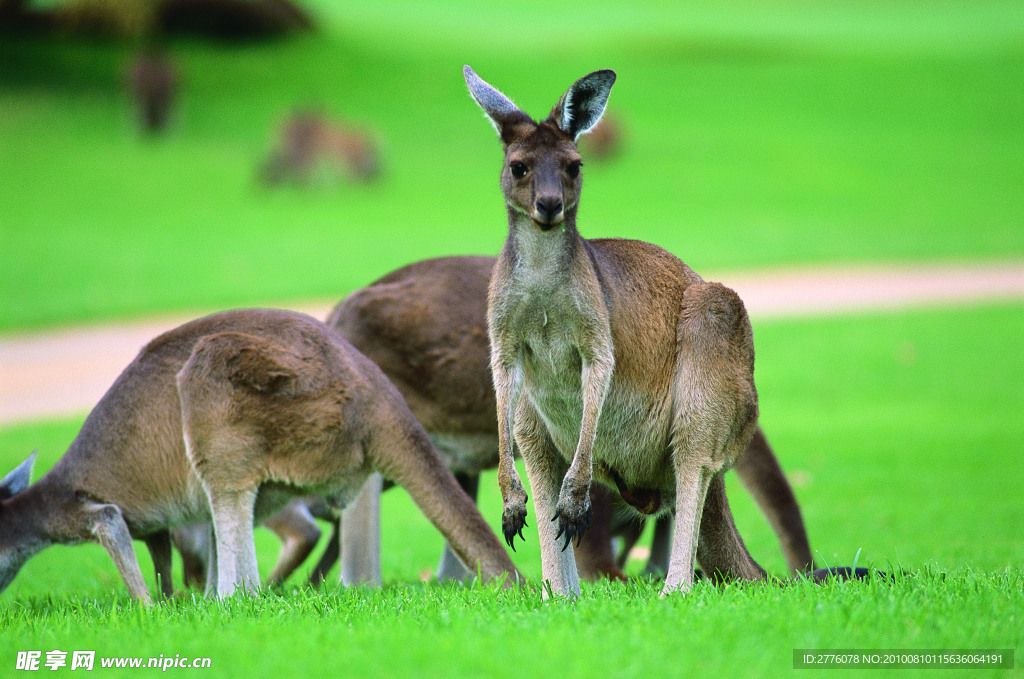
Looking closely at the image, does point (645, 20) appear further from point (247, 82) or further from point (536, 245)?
point (536, 245)

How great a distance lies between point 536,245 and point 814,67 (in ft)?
102

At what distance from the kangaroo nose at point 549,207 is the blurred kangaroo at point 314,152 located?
1991 centimetres

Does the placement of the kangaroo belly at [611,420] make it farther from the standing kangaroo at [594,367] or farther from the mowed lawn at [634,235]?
the mowed lawn at [634,235]

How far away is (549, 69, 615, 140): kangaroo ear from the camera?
3.81 meters

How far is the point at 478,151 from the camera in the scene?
87.5 ft

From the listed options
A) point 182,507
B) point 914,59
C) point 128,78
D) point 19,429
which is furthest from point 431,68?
point 182,507

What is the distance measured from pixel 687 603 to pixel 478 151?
2372 cm

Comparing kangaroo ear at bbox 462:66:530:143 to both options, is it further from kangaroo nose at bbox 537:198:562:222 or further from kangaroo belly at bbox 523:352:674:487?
kangaroo belly at bbox 523:352:674:487

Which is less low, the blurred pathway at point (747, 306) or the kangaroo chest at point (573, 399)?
the kangaroo chest at point (573, 399)

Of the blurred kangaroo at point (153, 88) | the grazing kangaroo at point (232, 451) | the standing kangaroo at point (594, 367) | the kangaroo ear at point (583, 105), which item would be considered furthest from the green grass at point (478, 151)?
the kangaroo ear at point (583, 105)

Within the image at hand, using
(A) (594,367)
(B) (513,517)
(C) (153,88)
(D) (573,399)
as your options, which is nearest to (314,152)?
(C) (153,88)

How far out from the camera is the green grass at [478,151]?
1841 cm

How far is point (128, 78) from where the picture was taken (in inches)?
1024

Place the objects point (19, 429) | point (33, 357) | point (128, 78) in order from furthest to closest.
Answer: point (128, 78)
point (33, 357)
point (19, 429)
